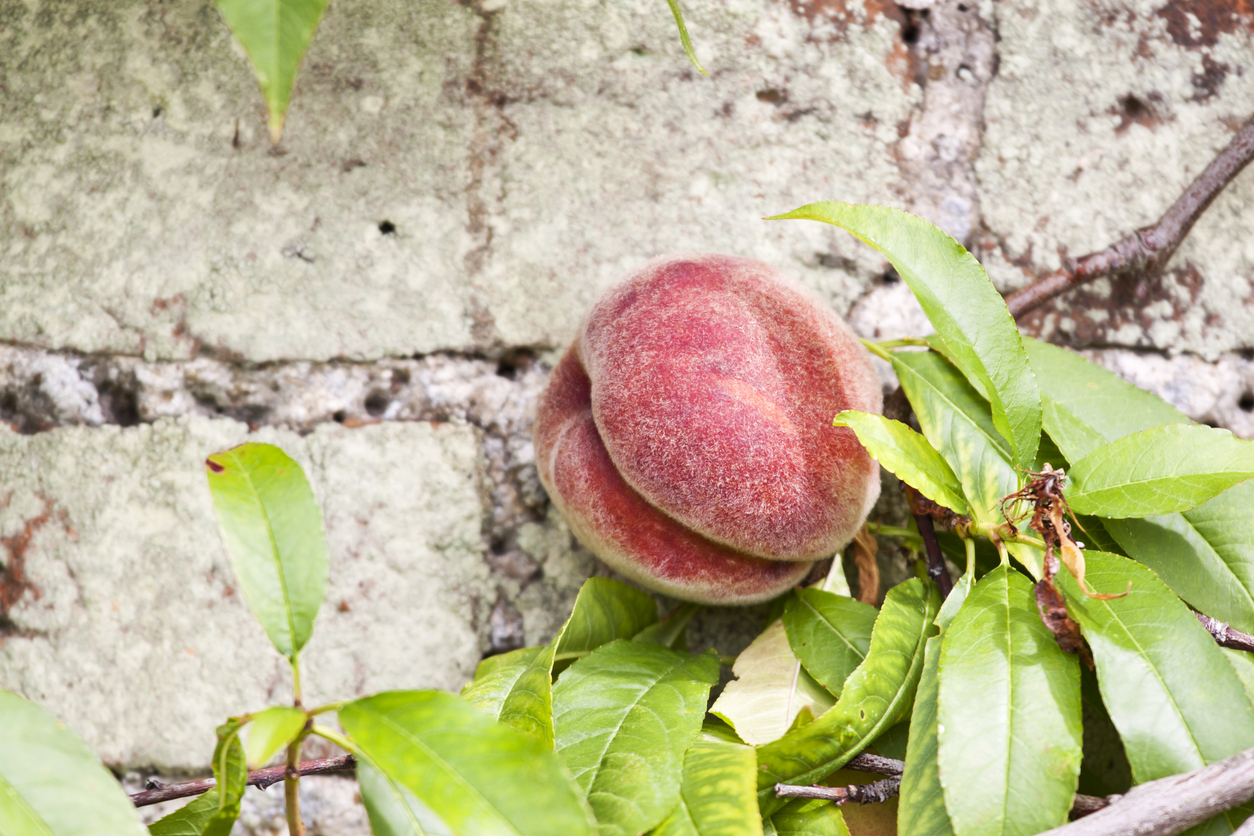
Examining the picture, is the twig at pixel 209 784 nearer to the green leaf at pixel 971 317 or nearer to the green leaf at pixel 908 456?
the green leaf at pixel 908 456

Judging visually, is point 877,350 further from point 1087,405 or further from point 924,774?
point 924,774

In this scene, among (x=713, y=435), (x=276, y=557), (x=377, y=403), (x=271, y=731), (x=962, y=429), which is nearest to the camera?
(x=271, y=731)

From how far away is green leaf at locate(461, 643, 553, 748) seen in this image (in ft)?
2.25

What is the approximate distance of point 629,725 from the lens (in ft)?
2.39

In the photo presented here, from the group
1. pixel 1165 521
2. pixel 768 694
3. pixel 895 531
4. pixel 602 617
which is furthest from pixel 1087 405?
pixel 602 617

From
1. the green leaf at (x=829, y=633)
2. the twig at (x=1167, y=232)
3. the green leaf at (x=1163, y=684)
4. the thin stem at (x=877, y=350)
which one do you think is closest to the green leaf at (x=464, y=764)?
the green leaf at (x=829, y=633)

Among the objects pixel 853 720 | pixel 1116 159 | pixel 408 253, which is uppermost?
pixel 1116 159

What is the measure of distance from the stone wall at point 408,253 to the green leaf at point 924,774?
11.7 inches

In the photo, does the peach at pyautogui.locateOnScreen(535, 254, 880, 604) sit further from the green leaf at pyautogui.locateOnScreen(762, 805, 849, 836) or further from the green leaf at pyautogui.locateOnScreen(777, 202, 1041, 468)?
the green leaf at pyautogui.locateOnScreen(762, 805, 849, 836)

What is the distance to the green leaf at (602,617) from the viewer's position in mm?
820

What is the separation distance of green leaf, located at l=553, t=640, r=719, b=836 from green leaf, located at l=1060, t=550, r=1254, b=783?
1.15 ft

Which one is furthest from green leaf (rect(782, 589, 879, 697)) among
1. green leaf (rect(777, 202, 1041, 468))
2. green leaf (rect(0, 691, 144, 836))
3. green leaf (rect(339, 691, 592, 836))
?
green leaf (rect(0, 691, 144, 836))

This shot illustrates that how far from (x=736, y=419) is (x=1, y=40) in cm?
101

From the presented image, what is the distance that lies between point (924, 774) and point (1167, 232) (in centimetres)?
79
